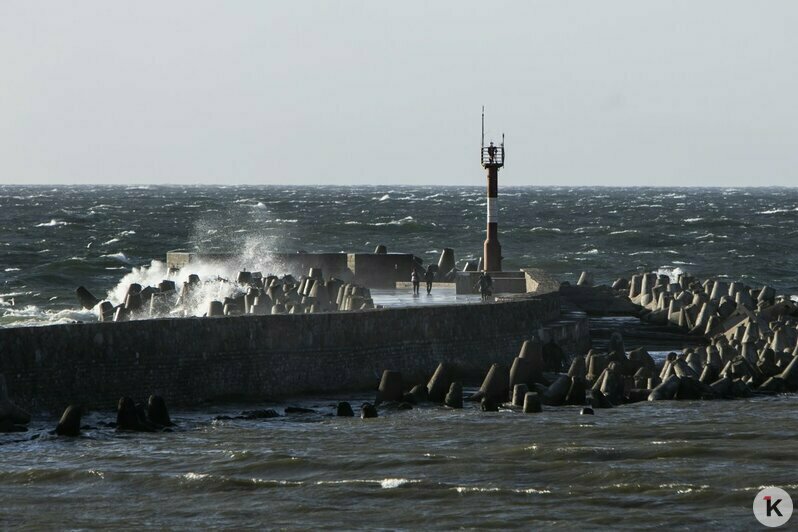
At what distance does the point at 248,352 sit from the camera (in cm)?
2520

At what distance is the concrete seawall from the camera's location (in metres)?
22.8

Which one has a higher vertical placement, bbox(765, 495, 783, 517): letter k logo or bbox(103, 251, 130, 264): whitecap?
bbox(765, 495, 783, 517): letter k logo

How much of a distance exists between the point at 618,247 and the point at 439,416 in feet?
195

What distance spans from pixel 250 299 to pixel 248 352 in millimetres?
6720

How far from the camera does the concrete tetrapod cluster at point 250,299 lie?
31328 mm

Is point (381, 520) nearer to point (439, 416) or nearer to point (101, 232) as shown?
point (439, 416)

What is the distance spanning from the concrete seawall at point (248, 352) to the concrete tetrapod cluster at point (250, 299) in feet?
11.5

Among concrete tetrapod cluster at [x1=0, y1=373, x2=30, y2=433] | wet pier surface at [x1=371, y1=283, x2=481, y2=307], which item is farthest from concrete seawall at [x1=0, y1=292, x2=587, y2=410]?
wet pier surface at [x1=371, y1=283, x2=481, y2=307]

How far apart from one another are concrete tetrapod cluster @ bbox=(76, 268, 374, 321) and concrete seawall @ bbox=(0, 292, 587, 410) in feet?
11.5

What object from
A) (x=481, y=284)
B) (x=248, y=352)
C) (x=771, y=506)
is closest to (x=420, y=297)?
(x=481, y=284)

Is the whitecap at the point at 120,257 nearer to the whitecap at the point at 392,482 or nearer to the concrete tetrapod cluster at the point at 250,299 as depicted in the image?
the concrete tetrapod cluster at the point at 250,299

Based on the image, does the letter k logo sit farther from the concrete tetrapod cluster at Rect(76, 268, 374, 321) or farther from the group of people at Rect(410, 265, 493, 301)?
the group of people at Rect(410, 265, 493, 301)

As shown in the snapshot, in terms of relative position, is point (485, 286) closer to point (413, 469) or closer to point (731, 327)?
point (731, 327)

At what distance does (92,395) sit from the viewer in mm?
23266
